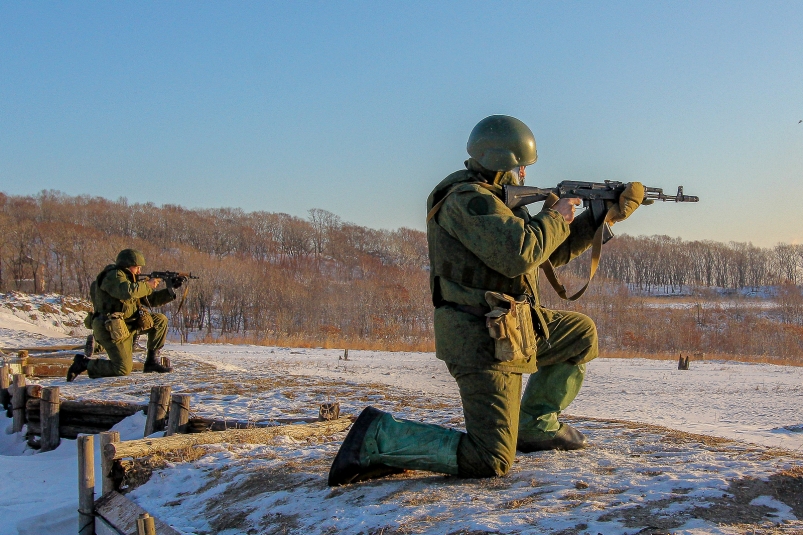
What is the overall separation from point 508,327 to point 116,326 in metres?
9.57

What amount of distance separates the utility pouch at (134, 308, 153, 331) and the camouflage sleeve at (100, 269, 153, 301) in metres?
0.72

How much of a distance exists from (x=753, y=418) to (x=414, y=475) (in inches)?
408

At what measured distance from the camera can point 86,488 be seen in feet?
18.0

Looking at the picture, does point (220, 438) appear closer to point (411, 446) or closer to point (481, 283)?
point (411, 446)

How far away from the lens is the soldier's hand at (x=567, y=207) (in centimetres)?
467

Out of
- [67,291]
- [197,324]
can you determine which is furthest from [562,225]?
[67,291]

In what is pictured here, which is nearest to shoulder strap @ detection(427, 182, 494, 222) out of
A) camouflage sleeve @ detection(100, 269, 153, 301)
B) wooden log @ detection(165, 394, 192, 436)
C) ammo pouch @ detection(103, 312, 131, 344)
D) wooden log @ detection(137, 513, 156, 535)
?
wooden log @ detection(137, 513, 156, 535)

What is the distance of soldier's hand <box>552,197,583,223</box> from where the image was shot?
184 inches

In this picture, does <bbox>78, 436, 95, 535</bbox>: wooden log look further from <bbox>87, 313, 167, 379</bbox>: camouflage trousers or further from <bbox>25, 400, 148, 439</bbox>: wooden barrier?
<bbox>87, 313, 167, 379</bbox>: camouflage trousers

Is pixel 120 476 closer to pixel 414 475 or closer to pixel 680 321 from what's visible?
pixel 414 475

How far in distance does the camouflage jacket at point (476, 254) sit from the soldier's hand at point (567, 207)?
25cm

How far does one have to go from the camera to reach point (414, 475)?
4.55 m

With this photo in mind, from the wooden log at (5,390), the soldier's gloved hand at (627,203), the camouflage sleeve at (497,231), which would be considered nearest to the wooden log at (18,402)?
the wooden log at (5,390)

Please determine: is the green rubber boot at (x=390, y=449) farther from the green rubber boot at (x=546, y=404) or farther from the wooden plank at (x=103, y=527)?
the wooden plank at (x=103, y=527)
